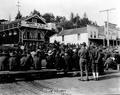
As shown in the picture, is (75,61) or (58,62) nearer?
(58,62)

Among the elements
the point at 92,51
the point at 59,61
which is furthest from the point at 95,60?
the point at 59,61

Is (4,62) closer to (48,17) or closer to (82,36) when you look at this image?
(82,36)

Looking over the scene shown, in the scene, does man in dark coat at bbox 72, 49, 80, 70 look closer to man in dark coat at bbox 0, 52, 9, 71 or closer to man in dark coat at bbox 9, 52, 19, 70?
man in dark coat at bbox 9, 52, 19, 70

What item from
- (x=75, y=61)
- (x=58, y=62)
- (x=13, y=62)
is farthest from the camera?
(x=75, y=61)

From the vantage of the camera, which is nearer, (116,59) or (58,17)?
(116,59)

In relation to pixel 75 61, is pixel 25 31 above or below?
above

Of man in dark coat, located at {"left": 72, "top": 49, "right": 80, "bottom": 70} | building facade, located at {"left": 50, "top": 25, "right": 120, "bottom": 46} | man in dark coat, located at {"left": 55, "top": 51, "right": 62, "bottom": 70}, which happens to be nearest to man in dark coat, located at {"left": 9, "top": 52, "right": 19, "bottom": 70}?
man in dark coat, located at {"left": 55, "top": 51, "right": 62, "bottom": 70}

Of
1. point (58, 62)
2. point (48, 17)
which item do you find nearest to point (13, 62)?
point (58, 62)

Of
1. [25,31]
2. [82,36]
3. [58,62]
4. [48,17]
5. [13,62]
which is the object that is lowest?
[58,62]

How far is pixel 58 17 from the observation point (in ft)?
328

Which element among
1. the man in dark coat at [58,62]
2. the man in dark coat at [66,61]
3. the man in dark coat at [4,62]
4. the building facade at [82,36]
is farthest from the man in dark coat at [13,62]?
the building facade at [82,36]

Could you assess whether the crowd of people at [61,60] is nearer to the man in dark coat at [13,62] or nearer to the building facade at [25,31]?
the man in dark coat at [13,62]

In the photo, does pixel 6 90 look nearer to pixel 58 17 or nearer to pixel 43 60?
pixel 43 60

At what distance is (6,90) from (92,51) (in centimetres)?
509
